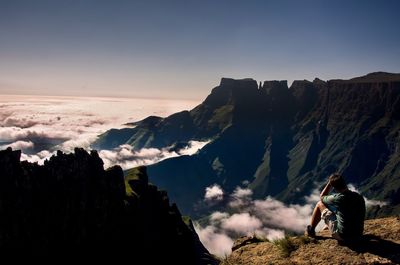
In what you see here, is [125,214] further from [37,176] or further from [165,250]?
[37,176]

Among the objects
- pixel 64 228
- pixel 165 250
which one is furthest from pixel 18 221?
pixel 165 250

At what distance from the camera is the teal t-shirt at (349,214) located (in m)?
20.4

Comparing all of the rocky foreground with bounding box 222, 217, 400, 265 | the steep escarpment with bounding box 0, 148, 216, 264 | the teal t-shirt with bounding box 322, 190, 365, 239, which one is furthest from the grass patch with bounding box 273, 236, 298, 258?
the steep escarpment with bounding box 0, 148, 216, 264

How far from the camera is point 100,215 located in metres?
162

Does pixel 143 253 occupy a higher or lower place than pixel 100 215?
lower

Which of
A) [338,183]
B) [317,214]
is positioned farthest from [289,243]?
[338,183]

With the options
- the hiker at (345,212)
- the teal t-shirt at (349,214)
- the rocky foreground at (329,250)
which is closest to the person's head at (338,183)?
the hiker at (345,212)

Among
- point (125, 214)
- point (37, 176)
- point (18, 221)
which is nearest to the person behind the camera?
point (18, 221)

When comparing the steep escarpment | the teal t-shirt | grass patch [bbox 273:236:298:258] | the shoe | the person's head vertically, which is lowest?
the steep escarpment

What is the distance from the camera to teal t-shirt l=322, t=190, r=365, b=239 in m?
20.4

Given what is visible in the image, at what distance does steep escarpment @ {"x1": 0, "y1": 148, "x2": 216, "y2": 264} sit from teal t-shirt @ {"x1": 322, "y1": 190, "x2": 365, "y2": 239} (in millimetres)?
134786

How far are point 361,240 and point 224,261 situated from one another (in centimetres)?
812

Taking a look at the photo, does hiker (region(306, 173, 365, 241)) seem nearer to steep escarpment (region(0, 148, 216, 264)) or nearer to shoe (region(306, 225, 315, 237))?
shoe (region(306, 225, 315, 237))

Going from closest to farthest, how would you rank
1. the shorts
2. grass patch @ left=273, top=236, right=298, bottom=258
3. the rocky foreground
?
the rocky foreground
the shorts
grass patch @ left=273, top=236, right=298, bottom=258
